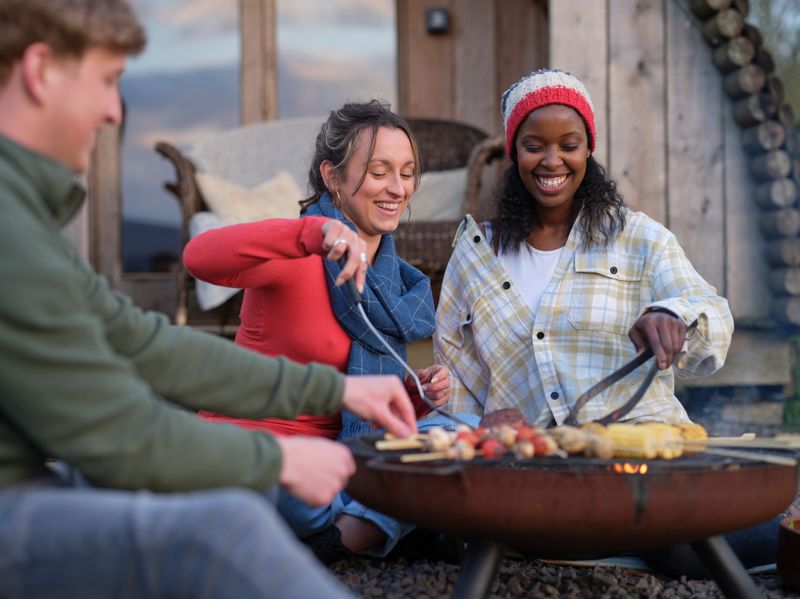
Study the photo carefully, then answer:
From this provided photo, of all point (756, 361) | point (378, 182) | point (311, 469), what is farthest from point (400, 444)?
point (756, 361)

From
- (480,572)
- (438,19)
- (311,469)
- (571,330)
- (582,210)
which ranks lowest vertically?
(480,572)

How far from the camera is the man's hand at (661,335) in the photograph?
2291mm

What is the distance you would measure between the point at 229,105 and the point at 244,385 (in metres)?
6.89

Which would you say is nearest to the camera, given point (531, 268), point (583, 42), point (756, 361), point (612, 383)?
point (612, 383)

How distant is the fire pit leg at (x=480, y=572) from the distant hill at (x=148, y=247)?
19.6 feet

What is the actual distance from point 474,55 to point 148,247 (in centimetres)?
304

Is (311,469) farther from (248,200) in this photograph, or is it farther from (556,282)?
(248,200)

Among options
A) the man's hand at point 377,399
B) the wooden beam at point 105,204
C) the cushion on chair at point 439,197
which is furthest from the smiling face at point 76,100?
the wooden beam at point 105,204

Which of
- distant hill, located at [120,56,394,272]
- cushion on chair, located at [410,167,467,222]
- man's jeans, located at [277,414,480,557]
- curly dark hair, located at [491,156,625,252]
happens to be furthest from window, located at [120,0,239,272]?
man's jeans, located at [277,414,480,557]

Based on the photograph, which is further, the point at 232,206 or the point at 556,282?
the point at 232,206

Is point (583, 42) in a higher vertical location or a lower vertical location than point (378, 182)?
higher

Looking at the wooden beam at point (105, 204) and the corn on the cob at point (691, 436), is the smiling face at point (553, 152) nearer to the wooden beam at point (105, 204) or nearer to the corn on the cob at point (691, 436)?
the corn on the cob at point (691, 436)

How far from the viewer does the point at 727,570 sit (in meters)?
1.96

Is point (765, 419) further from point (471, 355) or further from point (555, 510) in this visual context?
point (555, 510)
